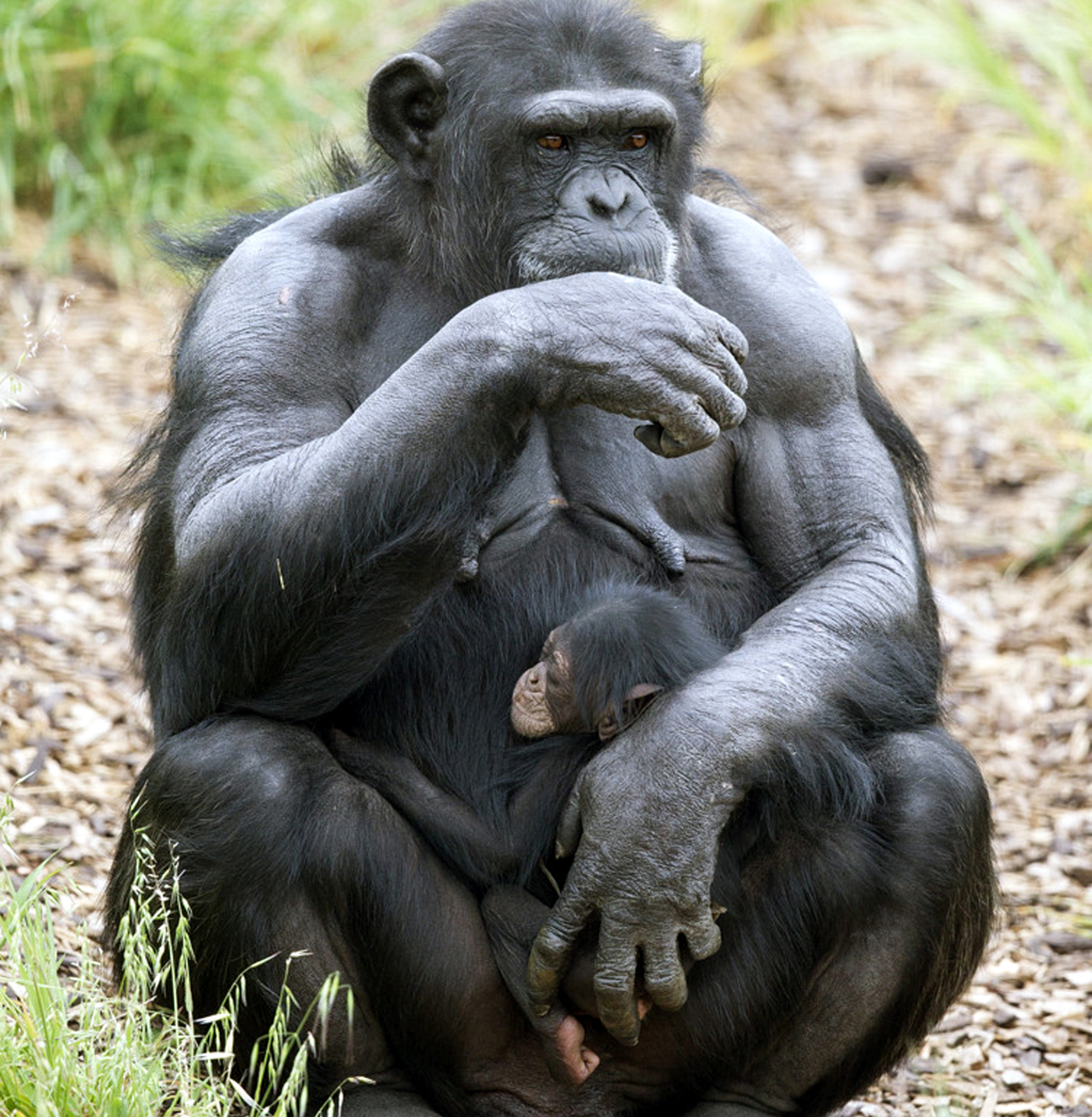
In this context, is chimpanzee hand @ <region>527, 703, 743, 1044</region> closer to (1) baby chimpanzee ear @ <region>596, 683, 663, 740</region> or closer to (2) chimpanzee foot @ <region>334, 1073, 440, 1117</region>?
(1) baby chimpanzee ear @ <region>596, 683, 663, 740</region>

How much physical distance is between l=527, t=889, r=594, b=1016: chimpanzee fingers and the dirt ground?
1.03 metres

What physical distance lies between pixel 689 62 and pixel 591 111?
615 mm

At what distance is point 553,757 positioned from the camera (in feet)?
14.5

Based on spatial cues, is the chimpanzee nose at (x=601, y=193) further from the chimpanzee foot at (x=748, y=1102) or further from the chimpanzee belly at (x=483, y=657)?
the chimpanzee foot at (x=748, y=1102)

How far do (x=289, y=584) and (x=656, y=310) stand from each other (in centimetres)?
105

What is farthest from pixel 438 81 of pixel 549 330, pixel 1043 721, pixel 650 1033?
pixel 1043 721

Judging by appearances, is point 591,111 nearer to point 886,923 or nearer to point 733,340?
point 733,340

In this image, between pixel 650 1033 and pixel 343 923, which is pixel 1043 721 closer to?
→ pixel 650 1033

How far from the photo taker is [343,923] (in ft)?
13.8

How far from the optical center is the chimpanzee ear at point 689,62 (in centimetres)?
492

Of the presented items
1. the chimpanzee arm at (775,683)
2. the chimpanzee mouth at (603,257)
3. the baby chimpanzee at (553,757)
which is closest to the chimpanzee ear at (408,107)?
the chimpanzee mouth at (603,257)

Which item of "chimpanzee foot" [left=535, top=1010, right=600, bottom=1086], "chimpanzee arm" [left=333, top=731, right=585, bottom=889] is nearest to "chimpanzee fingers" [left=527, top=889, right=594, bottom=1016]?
"chimpanzee foot" [left=535, top=1010, right=600, bottom=1086]

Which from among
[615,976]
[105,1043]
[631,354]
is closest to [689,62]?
[631,354]

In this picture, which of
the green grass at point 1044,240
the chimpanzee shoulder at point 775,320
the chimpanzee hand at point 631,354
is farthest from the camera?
the green grass at point 1044,240
